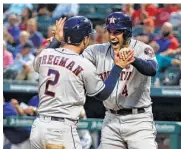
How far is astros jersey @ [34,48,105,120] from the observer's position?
4852 mm

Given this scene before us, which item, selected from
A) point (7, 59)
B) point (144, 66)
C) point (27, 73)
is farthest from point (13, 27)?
point (144, 66)

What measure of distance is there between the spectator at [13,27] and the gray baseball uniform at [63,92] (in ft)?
21.5

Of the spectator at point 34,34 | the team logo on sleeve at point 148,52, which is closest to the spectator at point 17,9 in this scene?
the spectator at point 34,34

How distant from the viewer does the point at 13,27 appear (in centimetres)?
1163

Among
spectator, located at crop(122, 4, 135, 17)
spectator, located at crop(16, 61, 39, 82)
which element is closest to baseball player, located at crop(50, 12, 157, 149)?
spectator, located at crop(16, 61, 39, 82)

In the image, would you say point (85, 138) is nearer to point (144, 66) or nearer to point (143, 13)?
point (144, 66)

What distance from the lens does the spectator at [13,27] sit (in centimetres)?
1151

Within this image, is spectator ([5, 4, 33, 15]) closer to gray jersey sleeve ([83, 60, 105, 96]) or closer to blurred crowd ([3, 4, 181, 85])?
blurred crowd ([3, 4, 181, 85])

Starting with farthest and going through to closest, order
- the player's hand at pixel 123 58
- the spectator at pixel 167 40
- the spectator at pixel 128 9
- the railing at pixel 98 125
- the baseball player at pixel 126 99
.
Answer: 1. the spectator at pixel 128 9
2. the spectator at pixel 167 40
3. the railing at pixel 98 125
4. the baseball player at pixel 126 99
5. the player's hand at pixel 123 58

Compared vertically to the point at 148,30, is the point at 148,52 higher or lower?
lower

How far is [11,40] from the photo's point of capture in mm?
11266

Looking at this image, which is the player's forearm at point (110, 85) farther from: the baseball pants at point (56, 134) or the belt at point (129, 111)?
the belt at point (129, 111)

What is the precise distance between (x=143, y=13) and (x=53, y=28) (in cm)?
228

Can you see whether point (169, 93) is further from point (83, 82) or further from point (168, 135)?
point (83, 82)
